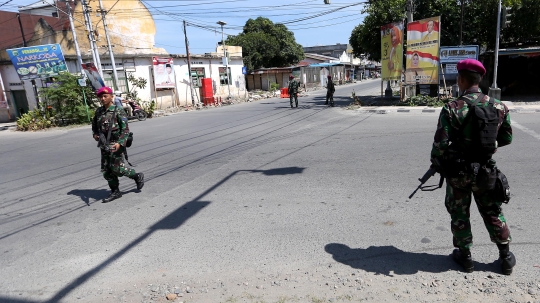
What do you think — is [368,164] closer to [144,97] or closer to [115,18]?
[144,97]

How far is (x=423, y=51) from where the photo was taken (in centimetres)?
1585

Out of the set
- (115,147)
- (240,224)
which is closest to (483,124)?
(240,224)

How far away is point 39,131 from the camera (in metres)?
16.2

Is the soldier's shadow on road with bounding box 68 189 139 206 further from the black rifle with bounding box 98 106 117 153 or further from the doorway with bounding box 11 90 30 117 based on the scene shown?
the doorway with bounding box 11 90 30 117

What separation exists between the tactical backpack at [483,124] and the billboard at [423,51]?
46.7 feet

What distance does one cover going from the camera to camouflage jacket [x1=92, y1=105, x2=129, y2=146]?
5102 millimetres

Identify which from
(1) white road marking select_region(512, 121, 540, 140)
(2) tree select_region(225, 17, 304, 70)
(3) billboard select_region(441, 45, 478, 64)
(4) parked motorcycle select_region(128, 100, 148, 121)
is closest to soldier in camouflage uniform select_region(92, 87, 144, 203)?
(1) white road marking select_region(512, 121, 540, 140)

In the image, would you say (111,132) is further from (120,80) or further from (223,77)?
(223,77)

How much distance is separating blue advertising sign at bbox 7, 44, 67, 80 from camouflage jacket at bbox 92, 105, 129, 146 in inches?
590

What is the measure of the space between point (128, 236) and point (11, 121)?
23307 millimetres

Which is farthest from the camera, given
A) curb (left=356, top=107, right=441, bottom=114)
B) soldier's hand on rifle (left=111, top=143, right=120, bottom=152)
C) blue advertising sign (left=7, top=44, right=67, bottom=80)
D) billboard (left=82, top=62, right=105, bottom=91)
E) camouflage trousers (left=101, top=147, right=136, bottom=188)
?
billboard (left=82, top=62, right=105, bottom=91)

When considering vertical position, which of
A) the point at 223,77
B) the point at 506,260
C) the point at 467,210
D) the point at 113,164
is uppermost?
the point at 223,77

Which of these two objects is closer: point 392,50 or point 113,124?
point 113,124

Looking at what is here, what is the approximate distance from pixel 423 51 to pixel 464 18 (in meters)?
4.54
